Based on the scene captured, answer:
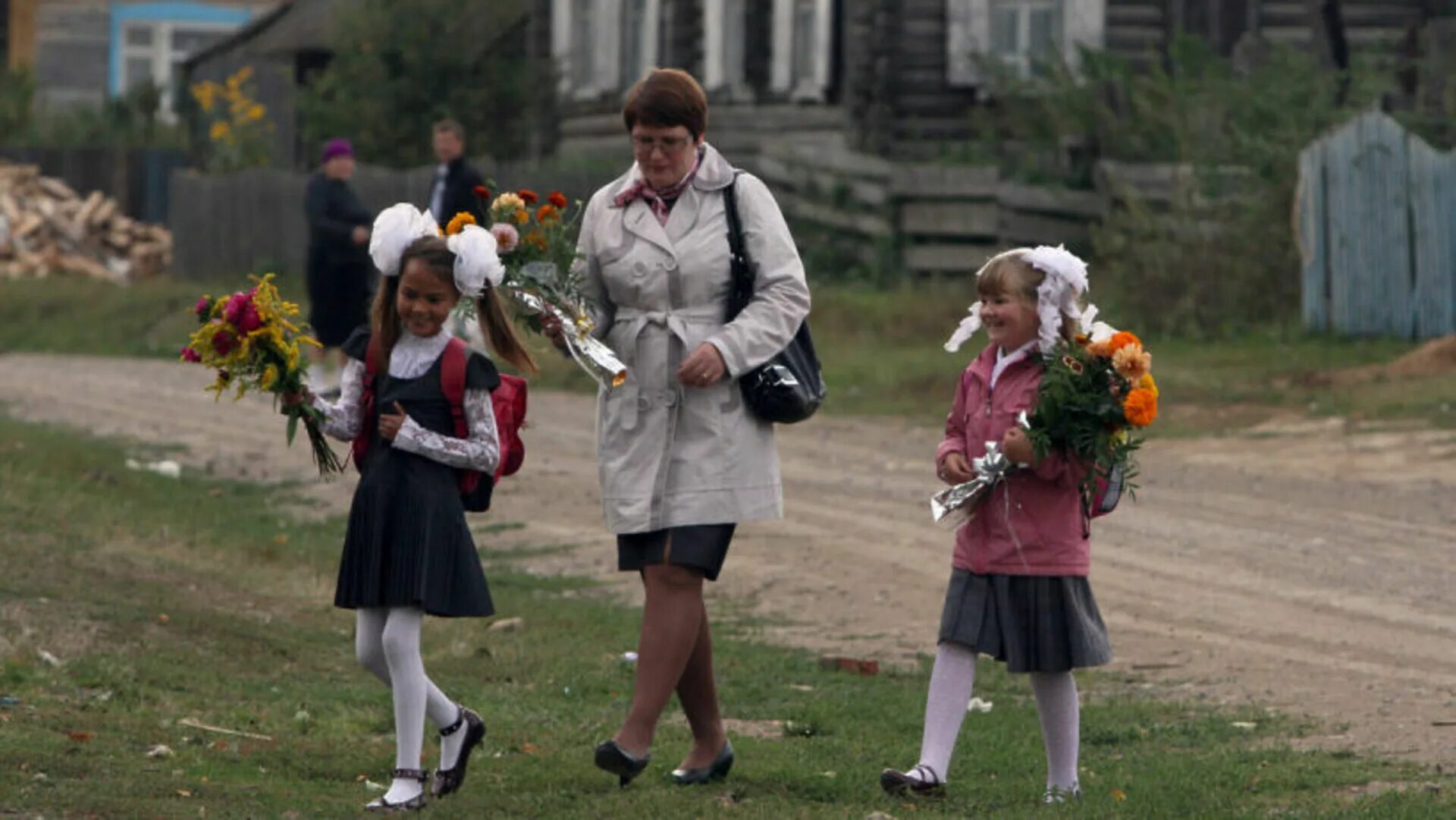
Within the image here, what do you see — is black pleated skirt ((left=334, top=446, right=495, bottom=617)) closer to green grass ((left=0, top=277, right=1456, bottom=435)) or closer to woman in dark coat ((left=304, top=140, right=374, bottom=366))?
green grass ((left=0, top=277, right=1456, bottom=435))

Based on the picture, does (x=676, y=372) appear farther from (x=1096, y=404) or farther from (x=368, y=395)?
(x=1096, y=404)

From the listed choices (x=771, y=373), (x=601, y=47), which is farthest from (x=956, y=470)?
(x=601, y=47)

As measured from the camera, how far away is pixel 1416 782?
694 centimetres

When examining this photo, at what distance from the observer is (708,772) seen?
7.00 meters

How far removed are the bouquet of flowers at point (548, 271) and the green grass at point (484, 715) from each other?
1150 mm

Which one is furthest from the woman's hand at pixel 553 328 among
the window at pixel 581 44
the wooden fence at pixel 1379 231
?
the window at pixel 581 44

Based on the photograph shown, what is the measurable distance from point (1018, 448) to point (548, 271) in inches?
52.1

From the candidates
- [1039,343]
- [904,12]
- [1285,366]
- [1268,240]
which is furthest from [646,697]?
[904,12]

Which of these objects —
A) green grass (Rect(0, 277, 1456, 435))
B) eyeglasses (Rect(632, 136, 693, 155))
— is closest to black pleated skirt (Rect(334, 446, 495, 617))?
eyeglasses (Rect(632, 136, 693, 155))

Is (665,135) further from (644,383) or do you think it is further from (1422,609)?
(1422,609)

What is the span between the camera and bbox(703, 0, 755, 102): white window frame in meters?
27.3

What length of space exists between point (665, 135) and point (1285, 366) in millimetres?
12635

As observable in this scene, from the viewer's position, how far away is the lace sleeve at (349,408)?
22.0 ft

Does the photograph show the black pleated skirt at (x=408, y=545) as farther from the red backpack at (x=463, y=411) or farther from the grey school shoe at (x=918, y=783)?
the grey school shoe at (x=918, y=783)
